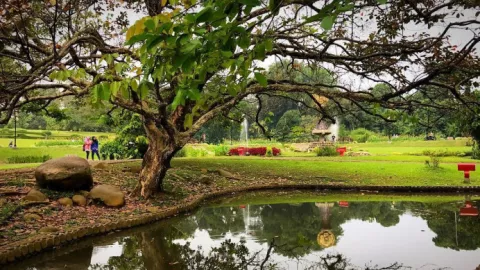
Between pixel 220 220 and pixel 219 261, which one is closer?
pixel 219 261

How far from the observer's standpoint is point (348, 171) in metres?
17.8

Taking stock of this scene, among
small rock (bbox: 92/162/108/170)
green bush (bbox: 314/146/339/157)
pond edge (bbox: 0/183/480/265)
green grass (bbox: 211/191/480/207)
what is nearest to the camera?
pond edge (bbox: 0/183/480/265)

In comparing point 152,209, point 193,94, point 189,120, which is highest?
point 193,94

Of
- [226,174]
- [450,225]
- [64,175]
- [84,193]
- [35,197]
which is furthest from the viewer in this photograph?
[226,174]

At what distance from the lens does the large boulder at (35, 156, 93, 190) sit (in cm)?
1039

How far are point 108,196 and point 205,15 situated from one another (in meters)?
9.24

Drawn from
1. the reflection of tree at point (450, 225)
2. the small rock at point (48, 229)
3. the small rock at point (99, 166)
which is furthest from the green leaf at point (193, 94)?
the small rock at point (99, 166)

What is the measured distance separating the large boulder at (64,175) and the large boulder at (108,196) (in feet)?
1.87

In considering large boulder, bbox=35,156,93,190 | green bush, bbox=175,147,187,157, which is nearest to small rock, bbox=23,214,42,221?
large boulder, bbox=35,156,93,190

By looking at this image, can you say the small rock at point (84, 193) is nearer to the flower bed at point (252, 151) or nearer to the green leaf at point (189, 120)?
the green leaf at point (189, 120)

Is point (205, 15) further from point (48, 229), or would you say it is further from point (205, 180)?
point (205, 180)

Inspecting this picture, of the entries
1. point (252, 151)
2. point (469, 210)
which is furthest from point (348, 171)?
point (252, 151)

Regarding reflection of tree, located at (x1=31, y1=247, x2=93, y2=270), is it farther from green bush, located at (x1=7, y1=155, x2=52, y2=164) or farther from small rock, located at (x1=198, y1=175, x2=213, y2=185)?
green bush, located at (x1=7, y1=155, x2=52, y2=164)

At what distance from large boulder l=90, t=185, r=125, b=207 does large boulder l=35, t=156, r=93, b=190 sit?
570 mm
